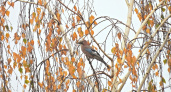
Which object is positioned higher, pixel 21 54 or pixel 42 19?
pixel 42 19

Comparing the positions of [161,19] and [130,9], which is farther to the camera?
[130,9]

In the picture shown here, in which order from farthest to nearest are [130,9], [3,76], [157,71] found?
[130,9] < [157,71] < [3,76]

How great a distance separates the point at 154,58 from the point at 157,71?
14 cm

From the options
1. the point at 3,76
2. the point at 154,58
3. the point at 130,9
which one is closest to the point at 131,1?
the point at 130,9

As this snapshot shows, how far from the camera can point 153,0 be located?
2.61 meters

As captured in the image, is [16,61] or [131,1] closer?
[16,61]

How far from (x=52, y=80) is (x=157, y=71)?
2.84ft

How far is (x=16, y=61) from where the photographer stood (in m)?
2.41

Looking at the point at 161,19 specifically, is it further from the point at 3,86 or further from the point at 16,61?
the point at 3,86

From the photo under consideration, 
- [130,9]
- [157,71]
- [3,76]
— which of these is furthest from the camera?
[130,9]

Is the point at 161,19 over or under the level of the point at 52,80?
over

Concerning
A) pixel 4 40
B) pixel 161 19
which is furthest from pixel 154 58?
pixel 4 40

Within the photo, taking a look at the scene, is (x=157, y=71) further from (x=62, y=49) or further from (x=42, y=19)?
(x=42, y=19)

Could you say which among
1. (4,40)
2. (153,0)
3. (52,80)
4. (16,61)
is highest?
(153,0)
